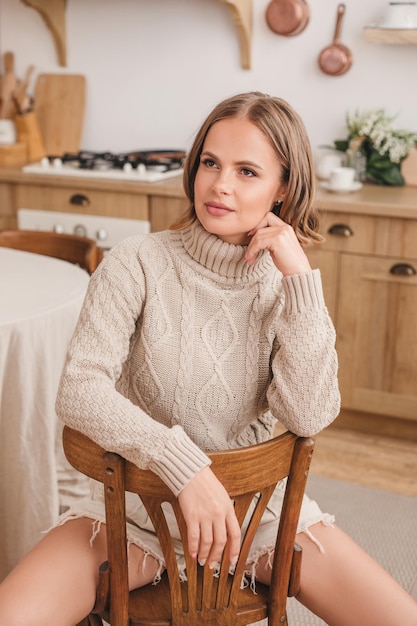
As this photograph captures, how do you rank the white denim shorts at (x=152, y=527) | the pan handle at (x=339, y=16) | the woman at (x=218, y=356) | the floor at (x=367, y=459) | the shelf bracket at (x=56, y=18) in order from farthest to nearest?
the shelf bracket at (x=56, y=18) < the pan handle at (x=339, y=16) < the floor at (x=367, y=459) < the white denim shorts at (x=152, y=527) < the woman at (x=218, y=356)

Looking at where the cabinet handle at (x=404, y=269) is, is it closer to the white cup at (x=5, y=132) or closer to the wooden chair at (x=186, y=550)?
the wooden chair at (x=186, y=550)

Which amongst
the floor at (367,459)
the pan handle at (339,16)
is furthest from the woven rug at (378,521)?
the pan handle at (339,16)

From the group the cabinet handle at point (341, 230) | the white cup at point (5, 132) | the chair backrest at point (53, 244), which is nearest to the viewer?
the chair backrest at point (53, 244)

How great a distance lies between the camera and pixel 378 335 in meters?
3.02

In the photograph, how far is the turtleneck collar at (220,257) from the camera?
1455 millimetres

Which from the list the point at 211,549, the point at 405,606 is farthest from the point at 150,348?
the point at 405,606

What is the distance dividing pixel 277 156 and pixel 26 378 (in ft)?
2.92

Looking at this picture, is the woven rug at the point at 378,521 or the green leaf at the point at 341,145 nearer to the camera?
the woven rug at the point at 378,521

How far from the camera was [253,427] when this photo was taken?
153 centimetres

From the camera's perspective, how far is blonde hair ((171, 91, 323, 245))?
1.39 metres

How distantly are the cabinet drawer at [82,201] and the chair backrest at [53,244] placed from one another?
0.67 meters

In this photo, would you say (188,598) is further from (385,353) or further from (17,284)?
(385,353)

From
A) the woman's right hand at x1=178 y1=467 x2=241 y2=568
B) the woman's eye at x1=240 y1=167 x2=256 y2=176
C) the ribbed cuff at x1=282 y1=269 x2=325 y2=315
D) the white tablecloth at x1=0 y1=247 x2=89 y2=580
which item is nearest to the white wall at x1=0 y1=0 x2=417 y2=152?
the white tablecloth at x1=0 y1=247 x2=89 y2=580

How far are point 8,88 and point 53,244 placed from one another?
1.57 metres
